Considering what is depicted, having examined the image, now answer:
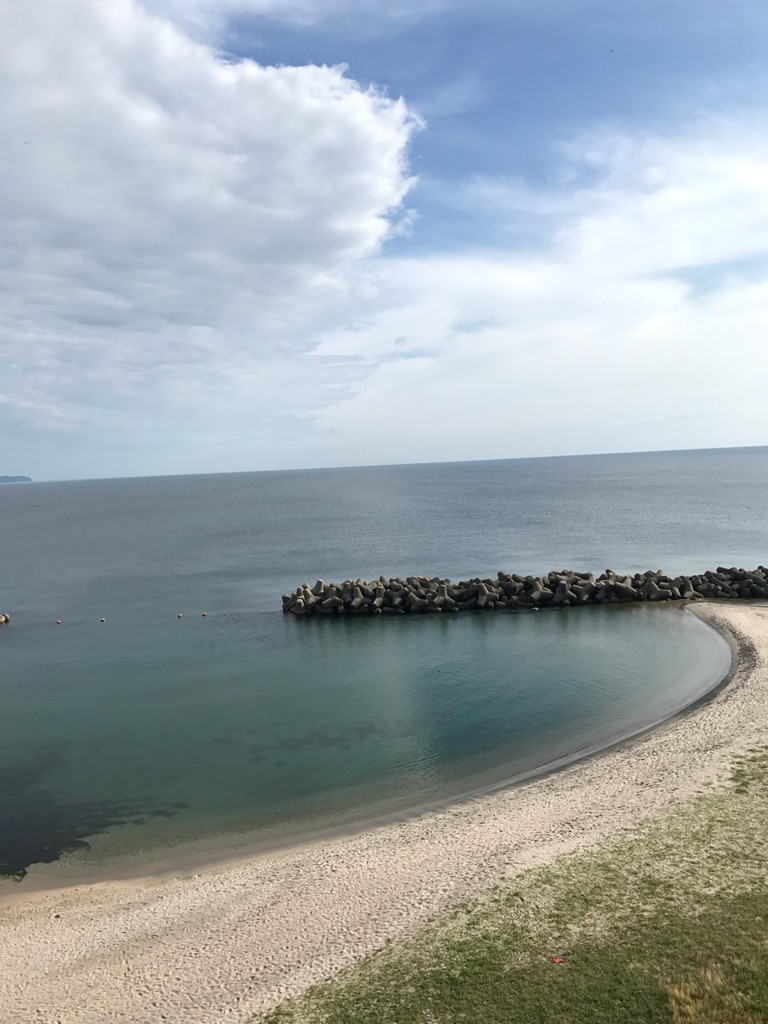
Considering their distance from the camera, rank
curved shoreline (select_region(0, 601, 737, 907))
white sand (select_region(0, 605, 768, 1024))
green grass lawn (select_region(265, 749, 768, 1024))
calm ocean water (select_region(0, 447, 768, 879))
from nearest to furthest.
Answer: green grass lawn (select_region(265, 749, 768, 1024)) < white sand (select_region(0, 605, 768, 1024)) < curved shoreline (select_region(0, 601, 737, 907)) < calm ocean water (select_region(0, 447, 768, 879))

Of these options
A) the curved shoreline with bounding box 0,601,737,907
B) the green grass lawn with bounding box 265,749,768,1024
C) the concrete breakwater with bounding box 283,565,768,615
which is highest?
the concrete breakwater with bounding box 283,565,768,615

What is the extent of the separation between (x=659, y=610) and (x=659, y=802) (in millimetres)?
29364

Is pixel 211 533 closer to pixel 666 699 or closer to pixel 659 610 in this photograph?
pixel 659 610

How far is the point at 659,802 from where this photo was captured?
19797 millimetres

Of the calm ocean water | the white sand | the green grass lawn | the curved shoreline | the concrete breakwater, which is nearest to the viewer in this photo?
the green grass lawn

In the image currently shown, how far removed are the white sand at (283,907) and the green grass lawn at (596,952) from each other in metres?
0.89

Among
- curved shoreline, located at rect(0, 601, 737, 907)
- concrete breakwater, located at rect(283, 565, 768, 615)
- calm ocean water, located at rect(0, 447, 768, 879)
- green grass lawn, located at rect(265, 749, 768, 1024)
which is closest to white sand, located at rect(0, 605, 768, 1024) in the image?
curved shoreline, located at rect(0, 601, 737, 907)

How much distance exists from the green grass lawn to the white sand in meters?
0.89

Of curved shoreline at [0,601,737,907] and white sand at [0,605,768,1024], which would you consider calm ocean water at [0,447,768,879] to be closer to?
curved shoreline at [0,601,737,907]

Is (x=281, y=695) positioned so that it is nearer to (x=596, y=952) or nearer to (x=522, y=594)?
(x=522, y=594)

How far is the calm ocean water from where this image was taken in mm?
23016

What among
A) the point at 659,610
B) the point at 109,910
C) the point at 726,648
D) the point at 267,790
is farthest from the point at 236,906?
the point at 659,610

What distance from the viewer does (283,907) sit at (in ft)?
53.9

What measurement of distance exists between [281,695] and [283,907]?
17.8 metres
